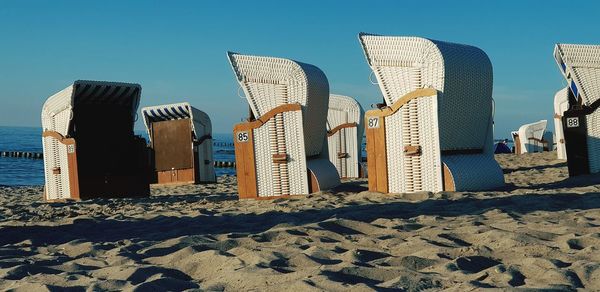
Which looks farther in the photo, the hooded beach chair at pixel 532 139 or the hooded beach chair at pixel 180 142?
the hooded beach chair at pixel 532 139

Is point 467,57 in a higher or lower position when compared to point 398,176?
higher

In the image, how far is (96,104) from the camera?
11.5 m

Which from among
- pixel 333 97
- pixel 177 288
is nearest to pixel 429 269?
pixel 177 288

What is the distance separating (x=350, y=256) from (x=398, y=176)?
4777 millimetres

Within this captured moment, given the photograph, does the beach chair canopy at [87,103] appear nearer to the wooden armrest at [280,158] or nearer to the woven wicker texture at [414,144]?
the wooden armrest at [280,158]

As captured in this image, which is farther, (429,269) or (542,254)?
(542,254)

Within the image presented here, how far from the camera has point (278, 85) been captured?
9.81m

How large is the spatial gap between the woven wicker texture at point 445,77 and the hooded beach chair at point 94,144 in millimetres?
4577

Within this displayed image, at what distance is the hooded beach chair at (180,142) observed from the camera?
16.7 metres

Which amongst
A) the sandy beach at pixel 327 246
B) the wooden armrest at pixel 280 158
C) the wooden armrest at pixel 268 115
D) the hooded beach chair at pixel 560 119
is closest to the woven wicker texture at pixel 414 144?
the sandy beach at pixel 327 246

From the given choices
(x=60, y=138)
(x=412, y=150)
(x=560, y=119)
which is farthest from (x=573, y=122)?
(x=60, y=138)

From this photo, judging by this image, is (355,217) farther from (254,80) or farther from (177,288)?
(254,80)

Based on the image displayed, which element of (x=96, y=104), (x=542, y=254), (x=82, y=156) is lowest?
(x=542, y=254)

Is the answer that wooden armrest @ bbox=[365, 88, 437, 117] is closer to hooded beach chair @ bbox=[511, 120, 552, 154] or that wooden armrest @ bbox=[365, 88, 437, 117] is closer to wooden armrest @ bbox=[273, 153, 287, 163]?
wooden armrest @ bbox=[273, 153, 287, 163]
